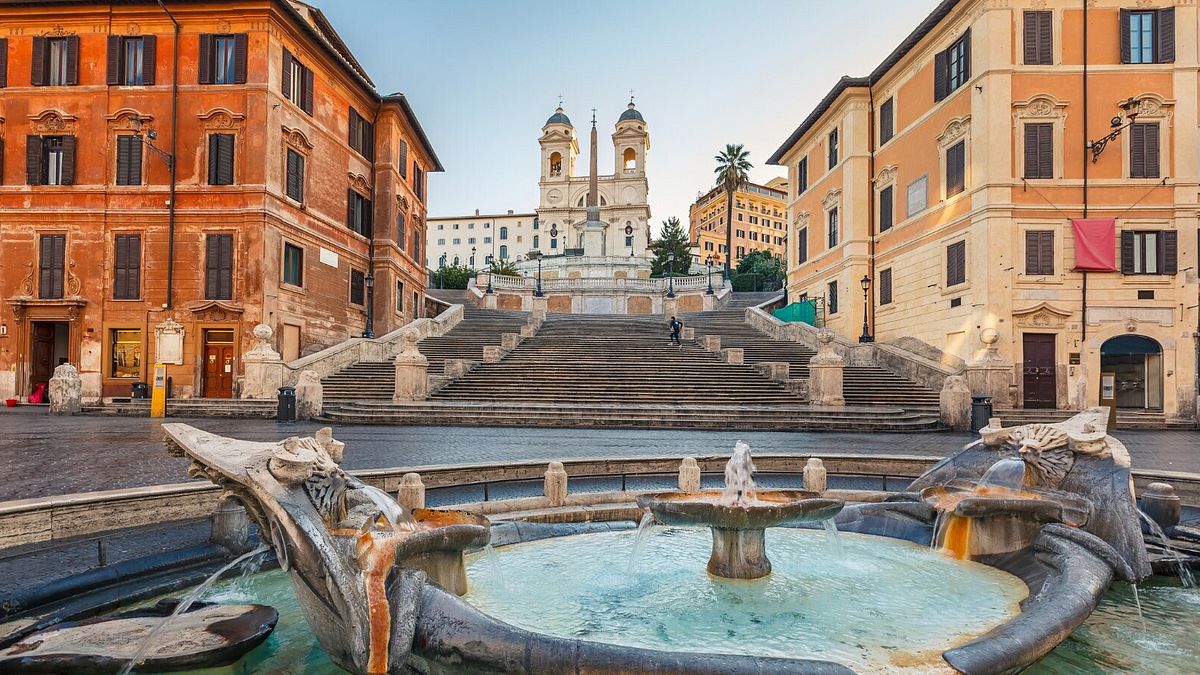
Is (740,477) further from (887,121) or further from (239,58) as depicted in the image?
(887,121)

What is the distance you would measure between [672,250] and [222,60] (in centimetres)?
5413

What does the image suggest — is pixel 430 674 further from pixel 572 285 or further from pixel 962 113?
pixel 572 285

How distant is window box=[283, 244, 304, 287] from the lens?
25.4 metres

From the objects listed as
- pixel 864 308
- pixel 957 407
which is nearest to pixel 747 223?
pixel 864 308

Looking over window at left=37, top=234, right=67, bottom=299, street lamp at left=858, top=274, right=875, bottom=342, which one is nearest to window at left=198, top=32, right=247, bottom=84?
window at left=37, top=234, right=67, bottom=299

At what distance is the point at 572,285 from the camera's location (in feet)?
164

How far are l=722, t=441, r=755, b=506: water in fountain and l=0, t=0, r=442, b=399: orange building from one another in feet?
73.9

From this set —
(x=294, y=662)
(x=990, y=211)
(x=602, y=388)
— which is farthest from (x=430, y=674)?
(x=990, y=211)

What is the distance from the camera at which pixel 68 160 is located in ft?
80.7

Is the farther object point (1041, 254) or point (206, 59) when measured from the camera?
point (206, 59)

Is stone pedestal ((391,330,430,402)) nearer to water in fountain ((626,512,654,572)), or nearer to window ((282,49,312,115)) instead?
window ((282,49,312,115))

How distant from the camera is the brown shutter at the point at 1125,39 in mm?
22156

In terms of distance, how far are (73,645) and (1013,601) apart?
6.36 metres

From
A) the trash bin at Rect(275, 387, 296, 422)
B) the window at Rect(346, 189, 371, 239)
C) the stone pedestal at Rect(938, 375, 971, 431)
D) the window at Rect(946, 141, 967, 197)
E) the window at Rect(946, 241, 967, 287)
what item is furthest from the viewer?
the window at Rect(346, 189, 371, 239)
